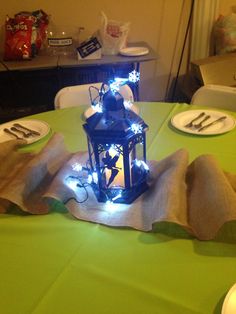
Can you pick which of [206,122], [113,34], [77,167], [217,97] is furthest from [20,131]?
[113,34]

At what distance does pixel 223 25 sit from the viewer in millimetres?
2484

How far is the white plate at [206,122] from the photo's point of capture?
119 centimetres

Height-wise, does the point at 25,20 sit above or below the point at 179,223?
above

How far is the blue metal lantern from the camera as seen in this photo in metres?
0.76

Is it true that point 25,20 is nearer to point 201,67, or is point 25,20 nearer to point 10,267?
point 201,67

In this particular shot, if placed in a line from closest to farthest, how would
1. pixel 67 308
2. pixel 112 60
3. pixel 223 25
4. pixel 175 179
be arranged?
pixel 67 308 → pixel 175 179 → pixel 112 60 → pixel 223 25

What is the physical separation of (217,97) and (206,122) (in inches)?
13.5

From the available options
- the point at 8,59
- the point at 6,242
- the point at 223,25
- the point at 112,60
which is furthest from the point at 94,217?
the point at 223,25

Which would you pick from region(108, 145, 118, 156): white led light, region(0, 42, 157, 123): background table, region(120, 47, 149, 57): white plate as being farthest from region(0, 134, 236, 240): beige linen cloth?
region(120, 47, 149, 57): white plate

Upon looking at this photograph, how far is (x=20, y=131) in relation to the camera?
1.28 metres

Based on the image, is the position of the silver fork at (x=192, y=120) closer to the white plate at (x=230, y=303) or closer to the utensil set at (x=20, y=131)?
the utensil set at (x=20, y=131)

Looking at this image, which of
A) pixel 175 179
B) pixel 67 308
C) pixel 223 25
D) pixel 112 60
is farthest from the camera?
pixel 223 25

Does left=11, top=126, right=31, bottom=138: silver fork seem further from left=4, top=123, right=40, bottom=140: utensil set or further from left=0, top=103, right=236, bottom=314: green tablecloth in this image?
left=0, top=103, right=236, bottom=314: green tablecloth

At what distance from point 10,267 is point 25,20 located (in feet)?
6.68
